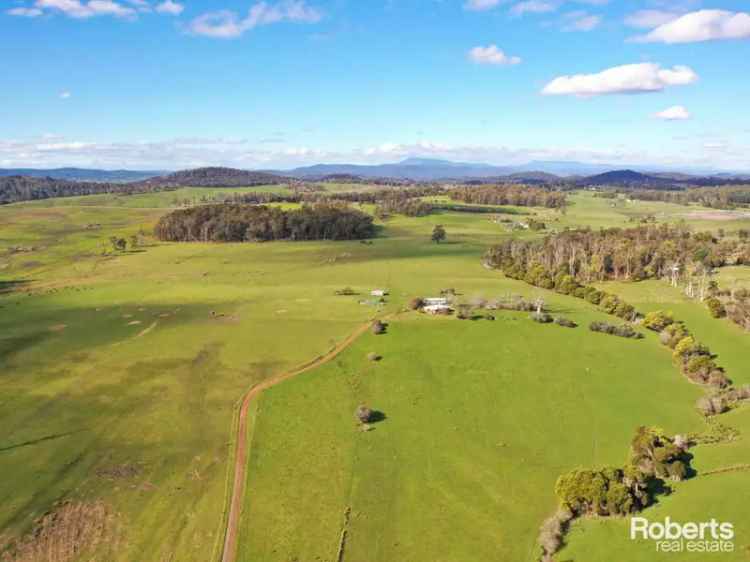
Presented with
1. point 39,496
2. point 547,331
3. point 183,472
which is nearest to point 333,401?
point 183,472

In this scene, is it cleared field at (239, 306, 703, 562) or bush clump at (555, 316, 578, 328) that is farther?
bush clump at (555, 316, 578, 328)

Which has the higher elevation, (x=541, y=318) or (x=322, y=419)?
(x=541, y=318)

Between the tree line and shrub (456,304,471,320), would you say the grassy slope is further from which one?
shrub (456,304,471,320)

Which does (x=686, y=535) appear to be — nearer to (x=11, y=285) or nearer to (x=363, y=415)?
(x=363, y=415)

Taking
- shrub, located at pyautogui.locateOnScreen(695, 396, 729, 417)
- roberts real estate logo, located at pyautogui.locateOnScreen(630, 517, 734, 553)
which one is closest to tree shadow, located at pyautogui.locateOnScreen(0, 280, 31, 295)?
roberts real estate logo, located at pyautogui.locateOnScreen(630, 517, 734, 553)

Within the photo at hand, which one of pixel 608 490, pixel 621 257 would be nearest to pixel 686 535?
pixel 608 490

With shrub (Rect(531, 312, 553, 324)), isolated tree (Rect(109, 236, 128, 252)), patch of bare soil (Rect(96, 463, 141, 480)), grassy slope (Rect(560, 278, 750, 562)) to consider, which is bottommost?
patch of bare soil (Rect(96, 463, 141, 480))

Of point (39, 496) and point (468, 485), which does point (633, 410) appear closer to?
point (468, 485)
